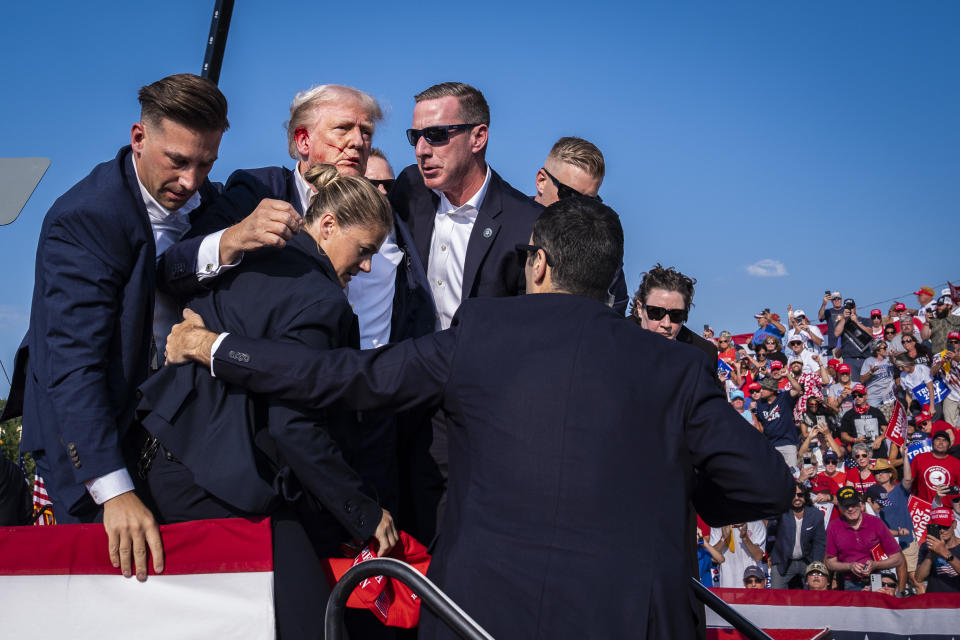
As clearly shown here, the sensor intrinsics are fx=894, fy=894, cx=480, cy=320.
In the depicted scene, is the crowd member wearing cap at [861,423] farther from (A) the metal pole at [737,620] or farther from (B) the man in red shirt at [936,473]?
(A) the metal pole at [737,620]

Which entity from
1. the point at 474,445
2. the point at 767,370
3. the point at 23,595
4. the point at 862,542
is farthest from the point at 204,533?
the point at 767,370

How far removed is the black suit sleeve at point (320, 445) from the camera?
114 inches

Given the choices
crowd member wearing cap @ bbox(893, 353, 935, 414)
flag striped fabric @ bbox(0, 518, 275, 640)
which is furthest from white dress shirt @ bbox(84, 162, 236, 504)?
crowd member wearing cap @ bbox(893, 353, 935, 414)

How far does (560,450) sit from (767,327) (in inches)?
713

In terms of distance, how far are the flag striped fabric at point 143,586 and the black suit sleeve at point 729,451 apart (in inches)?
56.0

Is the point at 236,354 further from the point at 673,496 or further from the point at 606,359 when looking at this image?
the point at 673,496

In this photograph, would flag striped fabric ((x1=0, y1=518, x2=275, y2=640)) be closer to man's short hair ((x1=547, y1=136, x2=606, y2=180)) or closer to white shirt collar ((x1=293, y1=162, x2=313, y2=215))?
white shirt collar ((x1=293, y1=162, x2=313, y2=215))

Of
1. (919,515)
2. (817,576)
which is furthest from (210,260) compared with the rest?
(919,515)

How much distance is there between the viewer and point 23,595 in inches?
111

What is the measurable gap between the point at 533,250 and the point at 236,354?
3.35 ft

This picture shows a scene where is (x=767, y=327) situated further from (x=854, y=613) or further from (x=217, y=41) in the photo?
(x=217, y=41)

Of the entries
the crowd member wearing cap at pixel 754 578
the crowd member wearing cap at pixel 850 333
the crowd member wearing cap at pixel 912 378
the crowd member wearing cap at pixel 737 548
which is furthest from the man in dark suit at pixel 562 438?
the crowd member wearing cap at pixel 850 333

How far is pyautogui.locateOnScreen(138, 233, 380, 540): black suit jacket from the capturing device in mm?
2854

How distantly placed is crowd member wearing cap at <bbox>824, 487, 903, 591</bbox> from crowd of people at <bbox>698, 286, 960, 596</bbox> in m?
0.01
